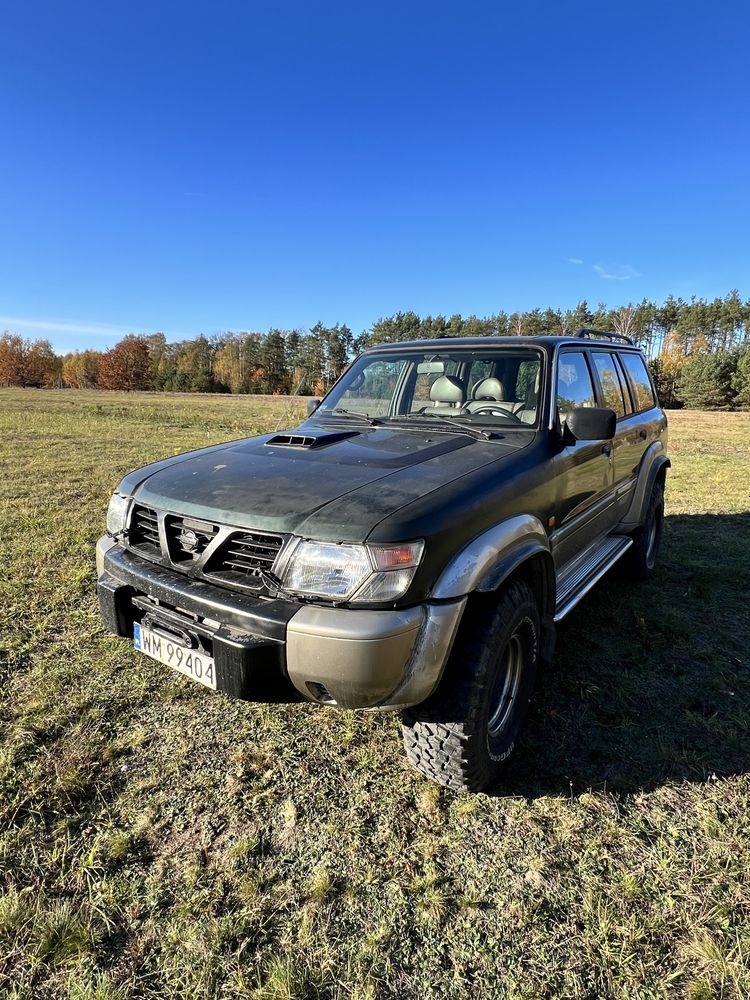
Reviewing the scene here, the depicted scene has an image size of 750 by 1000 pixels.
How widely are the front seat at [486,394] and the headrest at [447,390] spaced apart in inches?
3.5

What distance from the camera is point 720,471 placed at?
402 inches

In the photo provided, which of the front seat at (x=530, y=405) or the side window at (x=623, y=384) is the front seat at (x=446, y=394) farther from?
the side window at (x=623, y=384)

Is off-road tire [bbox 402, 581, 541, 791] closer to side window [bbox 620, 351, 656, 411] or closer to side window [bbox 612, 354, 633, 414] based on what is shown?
side window [bbox 612, 354, 633, 414]

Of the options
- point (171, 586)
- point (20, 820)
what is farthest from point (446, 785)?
point (20, 820)

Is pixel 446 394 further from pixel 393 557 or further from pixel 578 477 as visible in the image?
pixel 393 557

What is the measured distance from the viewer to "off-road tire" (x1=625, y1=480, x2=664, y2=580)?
4508 mm

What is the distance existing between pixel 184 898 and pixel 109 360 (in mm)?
80127

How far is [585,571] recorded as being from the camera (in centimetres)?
329

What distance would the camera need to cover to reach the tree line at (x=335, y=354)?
1681 inches

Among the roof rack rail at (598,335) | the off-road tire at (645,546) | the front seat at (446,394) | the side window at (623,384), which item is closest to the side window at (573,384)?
the roof rack rail at (598,335)

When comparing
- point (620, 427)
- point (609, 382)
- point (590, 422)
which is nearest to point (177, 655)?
point (590, 422)

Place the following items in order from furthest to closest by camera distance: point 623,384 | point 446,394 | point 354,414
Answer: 1. point 623,384
2. point 354,414
3. point 446,394

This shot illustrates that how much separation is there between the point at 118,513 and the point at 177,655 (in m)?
0.85

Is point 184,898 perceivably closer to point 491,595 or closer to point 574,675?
point 491,595
